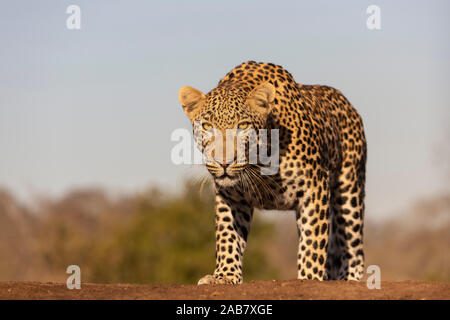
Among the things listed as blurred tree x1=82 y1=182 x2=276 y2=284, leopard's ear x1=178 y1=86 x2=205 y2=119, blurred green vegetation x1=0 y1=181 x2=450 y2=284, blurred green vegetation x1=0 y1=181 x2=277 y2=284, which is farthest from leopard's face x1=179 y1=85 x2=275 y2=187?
blurred tree x1=82 y1=182 x2=276 y2=284

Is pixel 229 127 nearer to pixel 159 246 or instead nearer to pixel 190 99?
pixel 190 99

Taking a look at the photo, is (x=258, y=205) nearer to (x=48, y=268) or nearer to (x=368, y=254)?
(x=48, y=268)

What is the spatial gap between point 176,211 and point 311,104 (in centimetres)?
2857

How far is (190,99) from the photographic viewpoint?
11.5m

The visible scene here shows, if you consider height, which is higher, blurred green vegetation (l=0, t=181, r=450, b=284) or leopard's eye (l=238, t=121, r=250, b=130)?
leopard's eye (l=238, t=121, r=250, b=130)

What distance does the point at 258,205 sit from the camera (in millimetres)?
12078

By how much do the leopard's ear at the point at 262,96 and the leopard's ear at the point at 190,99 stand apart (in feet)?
2.26

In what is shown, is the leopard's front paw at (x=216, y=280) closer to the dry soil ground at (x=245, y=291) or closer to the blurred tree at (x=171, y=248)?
the dry soil ground at (x=245, y=291)

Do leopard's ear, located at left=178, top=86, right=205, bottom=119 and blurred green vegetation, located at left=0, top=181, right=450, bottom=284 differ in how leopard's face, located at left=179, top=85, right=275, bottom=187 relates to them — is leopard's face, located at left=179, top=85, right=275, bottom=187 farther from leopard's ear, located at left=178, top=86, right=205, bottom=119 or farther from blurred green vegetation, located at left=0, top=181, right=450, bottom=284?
blurred green vegetation, located at left=0, top=181, right=450, bottom=284

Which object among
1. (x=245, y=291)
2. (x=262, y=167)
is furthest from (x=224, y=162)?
(x=245, y=291)

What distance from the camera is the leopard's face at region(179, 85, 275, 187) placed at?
10.8m

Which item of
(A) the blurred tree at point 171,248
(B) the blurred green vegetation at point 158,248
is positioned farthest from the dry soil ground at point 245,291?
(A) the blurred tree at point 171,248

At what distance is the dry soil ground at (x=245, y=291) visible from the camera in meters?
9.60
